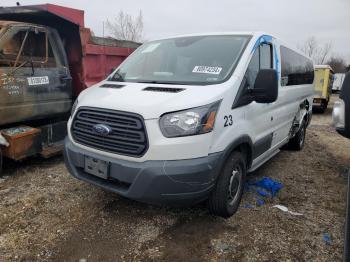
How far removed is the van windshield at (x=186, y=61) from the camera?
3545 mm

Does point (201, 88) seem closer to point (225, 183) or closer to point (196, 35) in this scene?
point (225, 183)

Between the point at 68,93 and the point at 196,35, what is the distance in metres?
2.61

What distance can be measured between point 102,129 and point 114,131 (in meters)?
0.13

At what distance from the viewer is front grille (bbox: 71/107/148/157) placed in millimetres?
2957

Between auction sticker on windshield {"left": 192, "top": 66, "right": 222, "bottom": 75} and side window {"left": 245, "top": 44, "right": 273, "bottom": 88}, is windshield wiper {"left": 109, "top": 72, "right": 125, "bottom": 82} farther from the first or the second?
side window {"left": 245, "top": 44, "right": 273, "bottom": 88}

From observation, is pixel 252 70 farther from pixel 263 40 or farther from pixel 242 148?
pixel 242 148

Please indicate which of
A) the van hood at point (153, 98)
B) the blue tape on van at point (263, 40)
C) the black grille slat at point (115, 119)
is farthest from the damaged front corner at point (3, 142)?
the blue tape on van at point (263, 40)

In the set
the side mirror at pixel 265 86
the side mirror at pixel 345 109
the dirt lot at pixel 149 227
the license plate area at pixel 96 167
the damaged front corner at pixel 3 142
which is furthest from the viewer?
the damaged front corner at pixel 3 142

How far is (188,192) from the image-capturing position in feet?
9.73

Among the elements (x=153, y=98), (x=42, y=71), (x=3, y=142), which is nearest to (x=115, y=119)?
(x=153, y=98)

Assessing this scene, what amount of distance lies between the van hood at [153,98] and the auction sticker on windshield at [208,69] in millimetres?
367

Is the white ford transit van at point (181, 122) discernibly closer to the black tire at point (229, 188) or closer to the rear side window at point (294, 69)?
the black tire at point (229, 188)

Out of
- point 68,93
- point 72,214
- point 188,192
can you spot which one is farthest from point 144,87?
point 68,93

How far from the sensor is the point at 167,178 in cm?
288
